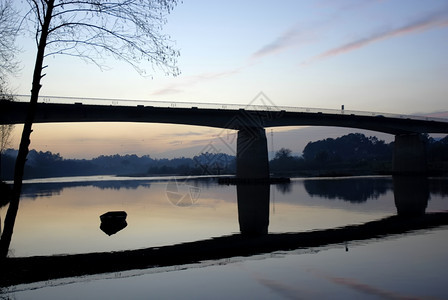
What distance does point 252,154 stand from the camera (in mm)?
81062

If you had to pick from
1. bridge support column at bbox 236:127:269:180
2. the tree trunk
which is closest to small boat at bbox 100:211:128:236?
the tree trunk

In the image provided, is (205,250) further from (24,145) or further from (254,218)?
(254,218)

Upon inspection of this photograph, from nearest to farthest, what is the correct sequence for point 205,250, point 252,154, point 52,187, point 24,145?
point 24,145 → point 205,250 → point 252,154 → point 52,187

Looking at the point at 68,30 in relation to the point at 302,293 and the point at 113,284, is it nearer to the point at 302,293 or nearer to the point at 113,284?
the point at 113,284

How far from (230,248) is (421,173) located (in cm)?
9704

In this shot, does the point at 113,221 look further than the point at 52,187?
No

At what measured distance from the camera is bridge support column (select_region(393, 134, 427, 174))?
107312mm

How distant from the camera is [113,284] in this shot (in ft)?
47.3

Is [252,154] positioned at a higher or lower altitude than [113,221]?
higher

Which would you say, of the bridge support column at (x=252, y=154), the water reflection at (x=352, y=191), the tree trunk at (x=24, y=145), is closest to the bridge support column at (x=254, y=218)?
the water reflection at (x=352, y=191)

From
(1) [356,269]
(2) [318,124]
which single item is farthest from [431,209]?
(2) [318,124]

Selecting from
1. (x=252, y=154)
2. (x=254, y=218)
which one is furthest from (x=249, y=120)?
(x=254, y=218)

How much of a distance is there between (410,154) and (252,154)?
5023 cm

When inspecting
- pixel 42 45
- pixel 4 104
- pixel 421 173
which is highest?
pixel 4 104
